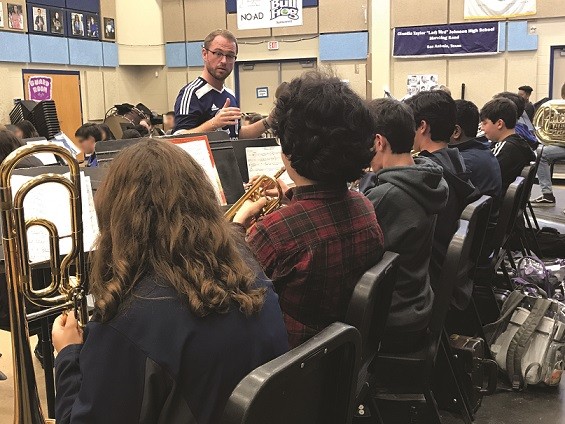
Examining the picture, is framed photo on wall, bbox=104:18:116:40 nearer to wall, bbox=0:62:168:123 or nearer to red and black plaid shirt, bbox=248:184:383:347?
wall, bbox=0:62:168:123

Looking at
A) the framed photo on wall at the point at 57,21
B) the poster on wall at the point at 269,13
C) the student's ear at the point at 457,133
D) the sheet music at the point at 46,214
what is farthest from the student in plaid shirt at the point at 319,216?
the framed photo on wall at the point at 57,21


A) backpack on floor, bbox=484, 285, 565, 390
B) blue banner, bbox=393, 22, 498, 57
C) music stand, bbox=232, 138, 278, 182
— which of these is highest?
blue banner, bbox=393, 22, 498, 57

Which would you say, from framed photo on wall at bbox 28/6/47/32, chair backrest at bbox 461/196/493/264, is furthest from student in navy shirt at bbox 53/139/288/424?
framed photo on wall at bbox 28/6/47/32

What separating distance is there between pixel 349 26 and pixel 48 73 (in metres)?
5.07

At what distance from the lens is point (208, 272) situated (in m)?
1.11

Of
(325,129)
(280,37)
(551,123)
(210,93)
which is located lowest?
(551,123)

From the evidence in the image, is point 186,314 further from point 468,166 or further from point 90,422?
point 468,166

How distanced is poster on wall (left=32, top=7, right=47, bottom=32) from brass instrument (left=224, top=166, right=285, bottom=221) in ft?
30.1

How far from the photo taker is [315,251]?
1.57 meters

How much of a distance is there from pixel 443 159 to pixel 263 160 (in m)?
0.77

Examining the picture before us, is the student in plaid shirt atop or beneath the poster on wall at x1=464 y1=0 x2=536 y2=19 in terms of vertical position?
beneath

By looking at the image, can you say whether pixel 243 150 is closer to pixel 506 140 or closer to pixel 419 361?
pixel 419 361

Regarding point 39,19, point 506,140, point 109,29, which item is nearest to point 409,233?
point 506,140

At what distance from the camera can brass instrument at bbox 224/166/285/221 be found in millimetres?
2012
